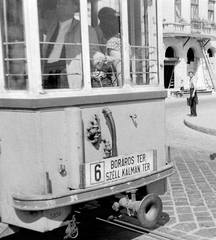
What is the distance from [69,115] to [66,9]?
3.31 ft

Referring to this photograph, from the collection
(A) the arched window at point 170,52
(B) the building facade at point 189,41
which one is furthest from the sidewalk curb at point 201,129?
(A) the arched window at point 170,52

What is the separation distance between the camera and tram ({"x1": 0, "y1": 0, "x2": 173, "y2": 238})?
351 centimetres

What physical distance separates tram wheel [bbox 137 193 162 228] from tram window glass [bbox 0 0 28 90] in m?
1.56

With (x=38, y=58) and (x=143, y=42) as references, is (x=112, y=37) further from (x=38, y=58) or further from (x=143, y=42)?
(x=38, y=58)

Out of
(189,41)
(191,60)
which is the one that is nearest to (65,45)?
(189,41)

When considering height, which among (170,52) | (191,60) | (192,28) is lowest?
(191,60)

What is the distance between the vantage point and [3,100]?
3.65 m

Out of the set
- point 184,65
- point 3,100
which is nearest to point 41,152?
point 3,100

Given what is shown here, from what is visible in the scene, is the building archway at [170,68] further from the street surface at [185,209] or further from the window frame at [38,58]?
the window frame at [38,58]

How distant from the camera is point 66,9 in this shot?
12.6 feet

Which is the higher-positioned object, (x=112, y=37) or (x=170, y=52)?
(x=170, y=52)

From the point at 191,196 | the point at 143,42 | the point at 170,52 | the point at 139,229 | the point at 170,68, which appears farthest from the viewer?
the point at 170,52

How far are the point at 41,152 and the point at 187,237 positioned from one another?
6.56ft

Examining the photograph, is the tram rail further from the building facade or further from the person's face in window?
the building facade
